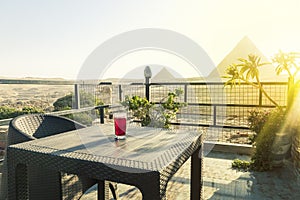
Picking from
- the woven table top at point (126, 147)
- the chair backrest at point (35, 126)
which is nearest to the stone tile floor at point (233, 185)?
the chair backrest at point (35, 126)

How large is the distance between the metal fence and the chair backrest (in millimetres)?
1991

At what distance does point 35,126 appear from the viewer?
6.73 feet

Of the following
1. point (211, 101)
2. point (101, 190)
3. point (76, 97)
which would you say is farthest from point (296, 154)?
point (76, 97)

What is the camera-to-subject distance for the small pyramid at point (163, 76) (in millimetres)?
4886

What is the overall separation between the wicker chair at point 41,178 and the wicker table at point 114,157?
5.2 inches

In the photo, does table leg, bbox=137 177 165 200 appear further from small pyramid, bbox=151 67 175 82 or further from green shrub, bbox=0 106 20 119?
small pyramid, bbox=151 67 175 82

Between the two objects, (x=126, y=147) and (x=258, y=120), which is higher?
(x=126, y=147)

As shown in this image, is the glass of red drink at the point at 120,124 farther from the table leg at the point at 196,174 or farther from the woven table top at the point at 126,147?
the table leg at the point at 196,174

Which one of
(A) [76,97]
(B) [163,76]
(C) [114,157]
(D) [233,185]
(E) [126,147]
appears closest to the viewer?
(C) [114,157]

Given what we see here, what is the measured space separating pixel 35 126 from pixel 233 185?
225cm

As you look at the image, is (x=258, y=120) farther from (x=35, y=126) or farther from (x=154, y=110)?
(x=35, y=126)

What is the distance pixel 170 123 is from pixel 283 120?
6.66ft

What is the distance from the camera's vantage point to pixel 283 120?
3209 millimetres

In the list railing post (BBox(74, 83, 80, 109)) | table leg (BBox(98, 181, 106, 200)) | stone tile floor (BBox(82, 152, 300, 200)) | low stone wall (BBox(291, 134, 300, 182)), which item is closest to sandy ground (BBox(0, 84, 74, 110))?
railing post (BBox(74, 83, 80, 109))
